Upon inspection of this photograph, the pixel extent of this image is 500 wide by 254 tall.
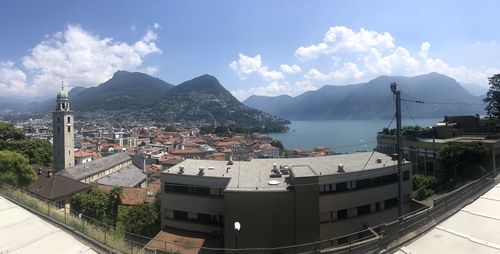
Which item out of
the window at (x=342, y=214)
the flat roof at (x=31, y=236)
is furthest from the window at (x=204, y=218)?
the flat roof at (x=31, y=236)

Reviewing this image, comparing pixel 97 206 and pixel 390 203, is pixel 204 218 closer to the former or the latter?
pixel 390 203

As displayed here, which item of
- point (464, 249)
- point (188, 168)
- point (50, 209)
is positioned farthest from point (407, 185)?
point (50, 209)

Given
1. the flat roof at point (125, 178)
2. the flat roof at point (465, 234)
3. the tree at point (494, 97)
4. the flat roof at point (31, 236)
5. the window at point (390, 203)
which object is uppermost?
the tree at point (494, 97)

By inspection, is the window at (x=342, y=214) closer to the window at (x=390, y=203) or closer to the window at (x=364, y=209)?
the window at (x=364, y=209)

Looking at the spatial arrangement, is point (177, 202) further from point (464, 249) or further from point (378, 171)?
point (464, 249)

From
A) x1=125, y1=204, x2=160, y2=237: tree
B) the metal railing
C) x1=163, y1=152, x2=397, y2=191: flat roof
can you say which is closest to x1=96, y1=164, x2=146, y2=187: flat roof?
x1=125, y1=204, x2=160, y2=237: tree

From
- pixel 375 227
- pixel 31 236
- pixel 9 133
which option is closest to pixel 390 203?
pixel 375 227
